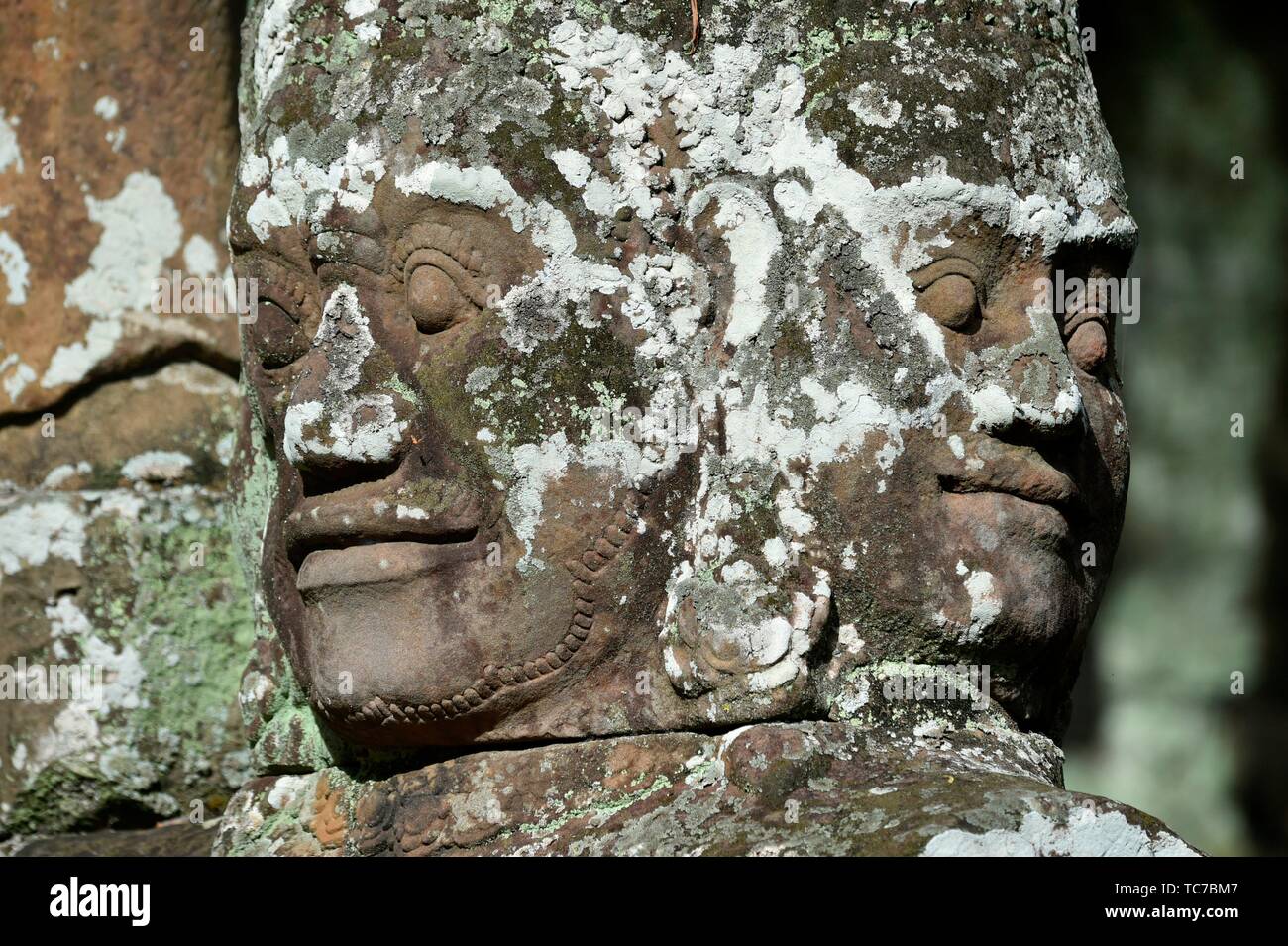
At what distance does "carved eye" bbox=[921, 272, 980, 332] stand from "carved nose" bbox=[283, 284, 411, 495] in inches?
28.7

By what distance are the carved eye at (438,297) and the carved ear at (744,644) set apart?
513 mm

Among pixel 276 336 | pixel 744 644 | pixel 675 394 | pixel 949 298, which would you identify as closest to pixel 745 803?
pixel 744 644

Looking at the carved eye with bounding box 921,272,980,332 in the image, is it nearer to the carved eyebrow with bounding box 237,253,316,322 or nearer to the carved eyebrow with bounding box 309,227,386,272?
the carved eyebrow with bounding box 309,227,386,272

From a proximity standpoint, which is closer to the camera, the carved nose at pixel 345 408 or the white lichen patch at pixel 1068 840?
the white lichen patch at pixel 1068 840

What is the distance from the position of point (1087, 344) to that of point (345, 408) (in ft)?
3.46

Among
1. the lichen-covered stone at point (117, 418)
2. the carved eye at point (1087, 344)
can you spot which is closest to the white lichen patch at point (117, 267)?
the lichen-covered stone at point (117, 418)

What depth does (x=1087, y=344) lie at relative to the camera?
2.77m

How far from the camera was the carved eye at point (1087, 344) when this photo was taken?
2771 mm

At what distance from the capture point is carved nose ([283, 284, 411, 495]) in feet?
8.66

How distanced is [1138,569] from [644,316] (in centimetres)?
515

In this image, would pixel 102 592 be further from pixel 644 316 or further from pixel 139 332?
pixel 644 316

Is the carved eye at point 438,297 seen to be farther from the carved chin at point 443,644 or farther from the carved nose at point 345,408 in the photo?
the carved chin at point 443,644

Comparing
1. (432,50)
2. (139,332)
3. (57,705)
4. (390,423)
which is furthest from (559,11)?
(57,705)

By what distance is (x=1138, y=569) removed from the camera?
7.42m
